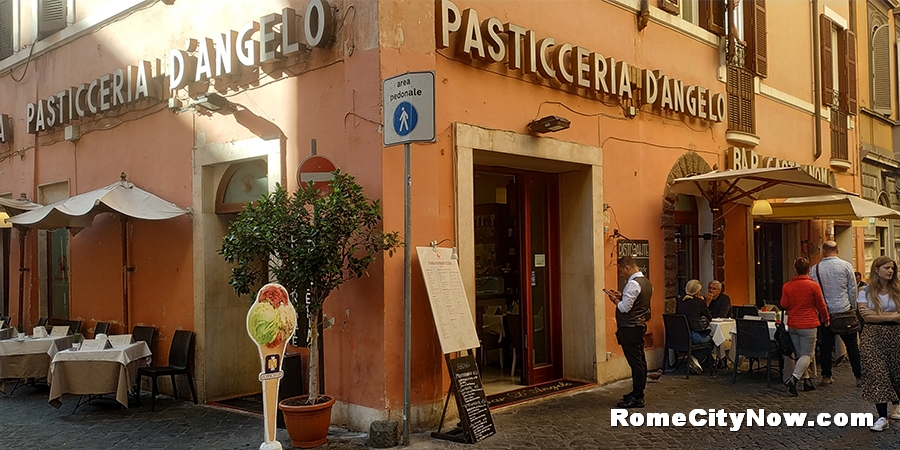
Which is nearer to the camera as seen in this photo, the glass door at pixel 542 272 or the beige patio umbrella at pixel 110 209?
the beige patio umbrella at pixel 110 209

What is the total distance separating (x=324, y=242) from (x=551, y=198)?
3924 mm

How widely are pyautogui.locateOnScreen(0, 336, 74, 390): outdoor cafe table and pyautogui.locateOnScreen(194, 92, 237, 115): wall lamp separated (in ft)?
11.2

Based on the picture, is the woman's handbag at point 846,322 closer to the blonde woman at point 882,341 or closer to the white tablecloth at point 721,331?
the white tablecloth at point 721,331

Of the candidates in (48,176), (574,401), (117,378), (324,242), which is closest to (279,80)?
(324,242)

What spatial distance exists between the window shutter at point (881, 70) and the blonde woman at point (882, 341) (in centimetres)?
1291

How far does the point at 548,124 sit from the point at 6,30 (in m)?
9.81

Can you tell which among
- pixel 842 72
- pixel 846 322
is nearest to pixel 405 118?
pixel 846 322

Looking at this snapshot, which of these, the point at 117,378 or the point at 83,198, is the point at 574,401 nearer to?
the point at 117,378

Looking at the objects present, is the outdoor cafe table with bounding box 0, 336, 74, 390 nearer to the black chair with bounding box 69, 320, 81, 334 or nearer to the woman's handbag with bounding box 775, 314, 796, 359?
the black chair with bounding box 69, 320, 81, 334

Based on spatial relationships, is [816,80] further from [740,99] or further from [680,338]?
[680,338]

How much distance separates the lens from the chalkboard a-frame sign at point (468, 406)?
6152mm

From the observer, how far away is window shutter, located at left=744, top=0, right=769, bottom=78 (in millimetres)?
12188

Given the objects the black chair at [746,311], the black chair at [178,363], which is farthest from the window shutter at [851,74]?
the black chair at [178,363]

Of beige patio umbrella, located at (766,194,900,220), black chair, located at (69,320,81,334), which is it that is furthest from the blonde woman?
black chair, located at (69,320,81,334)
